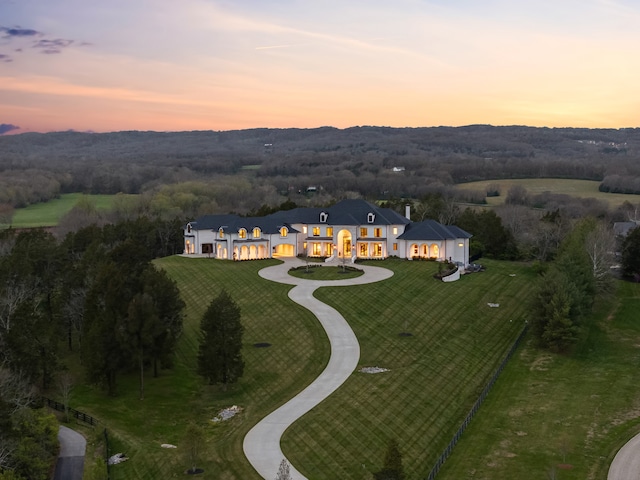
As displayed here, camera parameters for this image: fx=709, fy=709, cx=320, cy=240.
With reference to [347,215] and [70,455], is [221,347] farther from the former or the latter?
[347,215]

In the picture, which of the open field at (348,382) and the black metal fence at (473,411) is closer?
the black metal fence at (473,411)

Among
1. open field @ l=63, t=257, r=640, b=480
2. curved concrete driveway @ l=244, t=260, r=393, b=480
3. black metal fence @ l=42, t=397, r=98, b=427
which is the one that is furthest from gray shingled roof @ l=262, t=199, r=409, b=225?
black metal fence @ l=42, t=397, r=98, b=427

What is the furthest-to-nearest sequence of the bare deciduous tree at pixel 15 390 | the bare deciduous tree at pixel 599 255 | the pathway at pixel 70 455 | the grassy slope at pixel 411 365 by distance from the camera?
the bare deciduous tree at pixel 599 255, the bare deciduous tree at pixel 15 390, the grassy slope at pixel 411 365, the pathway at pixel 70 455

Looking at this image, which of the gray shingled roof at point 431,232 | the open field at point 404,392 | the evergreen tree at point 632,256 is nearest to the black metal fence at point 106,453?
the open field at point 404,392

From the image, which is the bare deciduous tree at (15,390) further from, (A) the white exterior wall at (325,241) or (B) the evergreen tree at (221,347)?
(A) the white exterior wall at (325,241)

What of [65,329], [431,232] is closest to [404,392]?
[65,329]

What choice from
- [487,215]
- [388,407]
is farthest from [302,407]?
[487,215]

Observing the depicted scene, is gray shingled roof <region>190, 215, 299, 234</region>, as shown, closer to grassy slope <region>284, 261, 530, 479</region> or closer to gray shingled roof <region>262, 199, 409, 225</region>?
gray shingled roof <region>262, 199, 409, 225</region>
